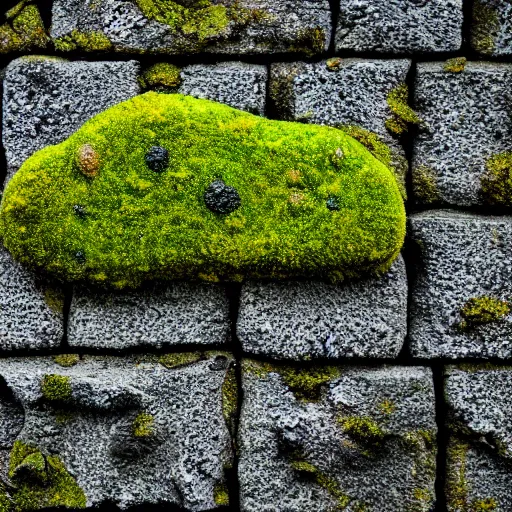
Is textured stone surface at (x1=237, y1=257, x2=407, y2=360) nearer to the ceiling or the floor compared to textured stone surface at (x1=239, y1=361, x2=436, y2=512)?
nearer to the ceiling

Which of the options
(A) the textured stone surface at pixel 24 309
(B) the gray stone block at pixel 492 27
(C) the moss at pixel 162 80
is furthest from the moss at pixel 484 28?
(A) the textured stone surface at pixel 24 309

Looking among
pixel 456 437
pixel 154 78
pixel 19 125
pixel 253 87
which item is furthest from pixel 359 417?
pixel 19 125

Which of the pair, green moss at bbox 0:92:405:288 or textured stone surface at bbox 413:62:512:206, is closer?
green moss at bbox 0:92:405:288

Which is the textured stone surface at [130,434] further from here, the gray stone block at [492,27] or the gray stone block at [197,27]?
the gray stone block at [492,27]

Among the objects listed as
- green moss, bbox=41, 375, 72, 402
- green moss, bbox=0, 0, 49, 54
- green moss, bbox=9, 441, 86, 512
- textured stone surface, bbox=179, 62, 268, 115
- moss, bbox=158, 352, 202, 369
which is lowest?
green moss, bbox=9, 441, 86, 512

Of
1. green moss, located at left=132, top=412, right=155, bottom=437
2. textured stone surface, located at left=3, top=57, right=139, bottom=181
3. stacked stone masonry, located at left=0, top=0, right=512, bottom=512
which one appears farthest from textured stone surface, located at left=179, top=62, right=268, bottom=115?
green moss, located at left=132, top=412, right=155, bottom=437

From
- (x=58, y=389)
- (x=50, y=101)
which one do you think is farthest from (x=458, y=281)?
(x=50, y=101)

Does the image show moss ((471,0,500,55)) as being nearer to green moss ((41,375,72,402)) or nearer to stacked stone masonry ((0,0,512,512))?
stacked stone masonry ((0,0,512,512))

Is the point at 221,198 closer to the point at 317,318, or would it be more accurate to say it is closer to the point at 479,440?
the point at 317,318
